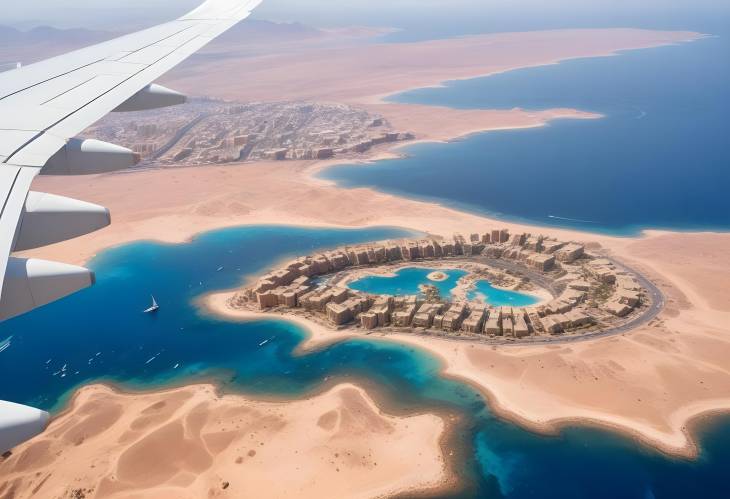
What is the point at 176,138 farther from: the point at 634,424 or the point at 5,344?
the point at 634,424

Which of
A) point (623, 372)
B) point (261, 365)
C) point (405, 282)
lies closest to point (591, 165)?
point (405, 282)

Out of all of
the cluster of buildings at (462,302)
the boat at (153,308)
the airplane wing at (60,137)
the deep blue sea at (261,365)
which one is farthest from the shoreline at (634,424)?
the airplane wing at (60,137)

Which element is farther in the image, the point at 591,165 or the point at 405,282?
the point at 591,165

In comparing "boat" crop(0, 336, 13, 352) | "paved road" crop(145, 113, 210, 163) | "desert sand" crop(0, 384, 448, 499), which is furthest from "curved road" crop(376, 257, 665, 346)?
"paved road" crop(145, 113, 210, 163)

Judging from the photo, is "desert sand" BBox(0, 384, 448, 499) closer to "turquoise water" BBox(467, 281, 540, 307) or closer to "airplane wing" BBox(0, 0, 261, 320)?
"turquoise water" BBox(467, 281, 540, 307)

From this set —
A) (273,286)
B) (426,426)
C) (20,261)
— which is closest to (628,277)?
(426,426)

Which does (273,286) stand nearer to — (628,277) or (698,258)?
(628,277)
